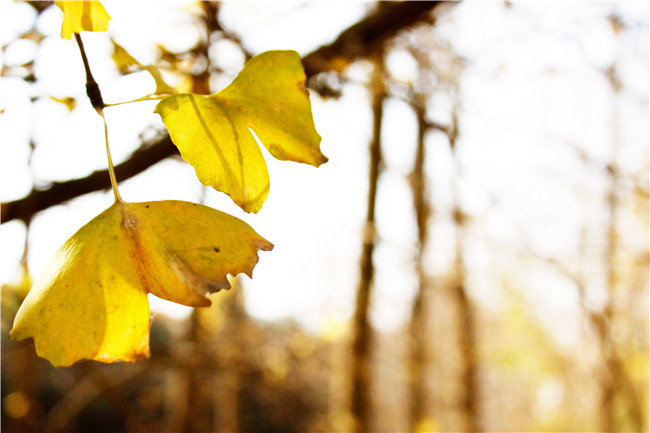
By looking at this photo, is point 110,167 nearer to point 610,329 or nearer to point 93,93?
point 93,93

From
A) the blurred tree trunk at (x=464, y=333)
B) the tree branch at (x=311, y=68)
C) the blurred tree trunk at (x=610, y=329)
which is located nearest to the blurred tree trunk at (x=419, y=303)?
the blurred tree trunk at (x=464, y=333)

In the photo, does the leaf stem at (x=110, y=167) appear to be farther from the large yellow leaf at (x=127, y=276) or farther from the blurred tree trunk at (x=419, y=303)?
the blurred tree trunk at (x=419, y=303)

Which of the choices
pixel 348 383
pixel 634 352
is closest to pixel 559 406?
pixel 634 352

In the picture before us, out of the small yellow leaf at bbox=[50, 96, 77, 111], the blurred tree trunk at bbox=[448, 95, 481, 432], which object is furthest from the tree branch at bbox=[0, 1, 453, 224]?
the blurred tree trunk at bbox=[448, 95, 481, 432]

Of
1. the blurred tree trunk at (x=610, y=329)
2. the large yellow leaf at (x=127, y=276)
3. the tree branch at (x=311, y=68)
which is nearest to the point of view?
the large yellow leaf at (x=127, y=276)

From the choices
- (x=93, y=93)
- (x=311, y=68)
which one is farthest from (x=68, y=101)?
(x=93, y=93)
